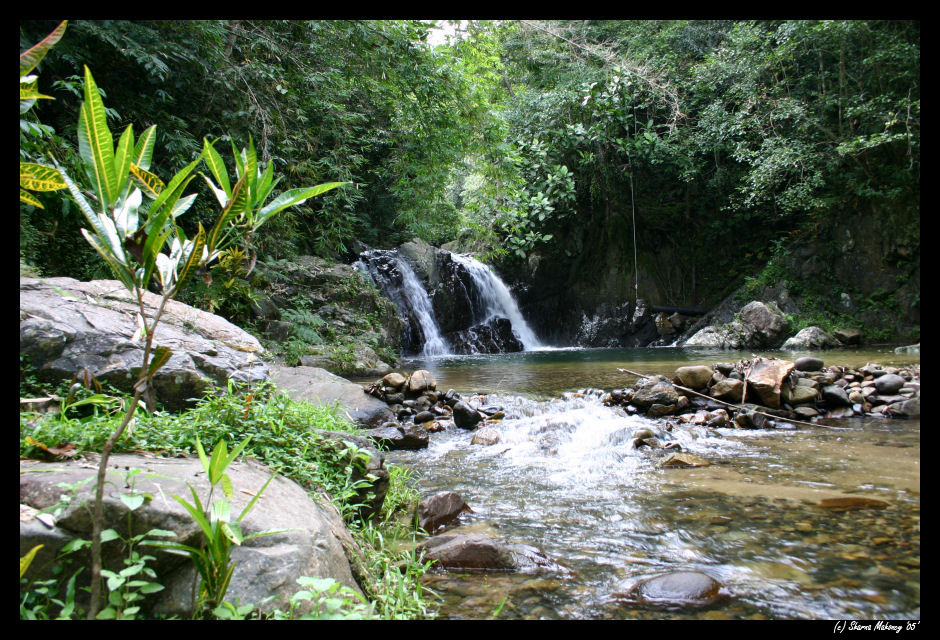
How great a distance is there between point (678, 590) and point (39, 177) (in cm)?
285

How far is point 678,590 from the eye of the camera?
2.17 metres

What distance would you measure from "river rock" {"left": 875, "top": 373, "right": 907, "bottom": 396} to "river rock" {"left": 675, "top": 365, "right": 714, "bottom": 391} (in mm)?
1971

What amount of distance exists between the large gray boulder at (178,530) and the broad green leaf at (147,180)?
0.94 meters

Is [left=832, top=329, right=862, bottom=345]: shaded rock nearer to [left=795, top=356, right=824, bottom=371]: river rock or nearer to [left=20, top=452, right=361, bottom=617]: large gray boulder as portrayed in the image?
[left=795, top=356, right=824, bottom=371]: river rock

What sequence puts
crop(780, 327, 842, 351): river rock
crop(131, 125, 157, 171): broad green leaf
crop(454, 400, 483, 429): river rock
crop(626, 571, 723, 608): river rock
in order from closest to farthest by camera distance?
crop(131, 125, 157, 171): broad green leaf < crop(626, 571, 723, 608): river rock < crop(454, 400, 483, 429): river rock < crop(780, 327, 842, 351): river rock

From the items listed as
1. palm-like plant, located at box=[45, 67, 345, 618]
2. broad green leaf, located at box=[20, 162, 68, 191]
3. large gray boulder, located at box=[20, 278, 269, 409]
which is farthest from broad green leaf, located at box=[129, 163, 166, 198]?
large gray boulder, located at box=[20, 278, 269, 409]

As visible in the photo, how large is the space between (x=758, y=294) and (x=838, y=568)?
1621 cm

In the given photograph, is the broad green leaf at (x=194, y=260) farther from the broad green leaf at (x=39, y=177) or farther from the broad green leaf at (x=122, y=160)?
the broad green leaf at (x=39, y=177)

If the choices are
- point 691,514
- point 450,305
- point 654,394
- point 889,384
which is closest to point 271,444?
point 691,514

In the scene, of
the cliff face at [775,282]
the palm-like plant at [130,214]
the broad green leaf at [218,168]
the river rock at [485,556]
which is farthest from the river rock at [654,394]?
the cliff face at [775,282]

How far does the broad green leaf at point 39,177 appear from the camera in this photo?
1.50 meters

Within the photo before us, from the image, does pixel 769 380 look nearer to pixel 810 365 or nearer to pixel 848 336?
pixel 810 365

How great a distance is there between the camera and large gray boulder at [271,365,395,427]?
5.68 metres
